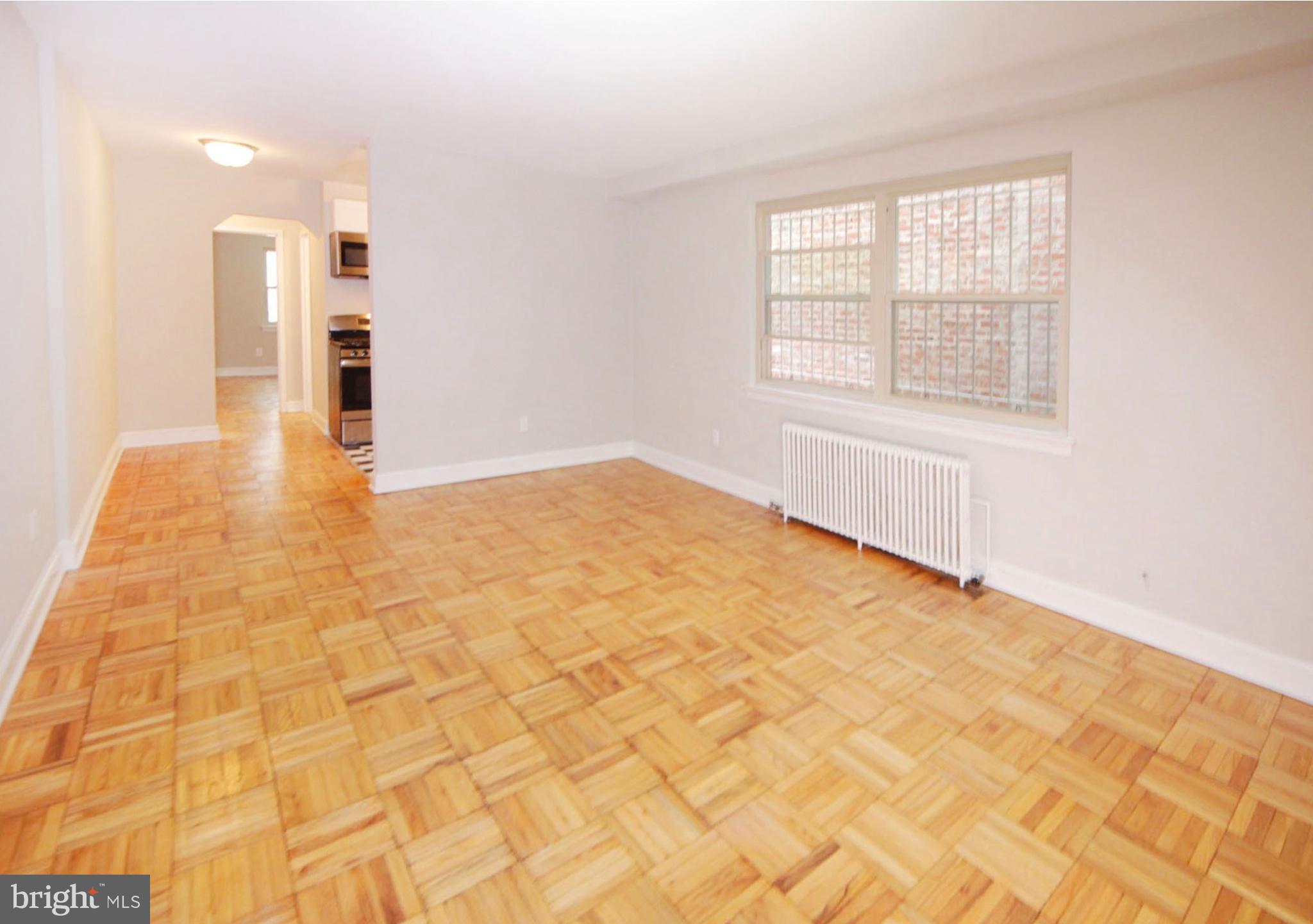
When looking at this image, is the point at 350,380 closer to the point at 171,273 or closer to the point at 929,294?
the point at 171,273

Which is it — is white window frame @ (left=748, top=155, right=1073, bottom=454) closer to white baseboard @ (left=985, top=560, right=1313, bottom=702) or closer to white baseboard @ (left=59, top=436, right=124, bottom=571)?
white baseboard @ (left=985, top=560, right=1313, bottom=702)

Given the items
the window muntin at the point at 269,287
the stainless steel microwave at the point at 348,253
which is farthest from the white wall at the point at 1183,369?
the window muntin at the point at 269,287

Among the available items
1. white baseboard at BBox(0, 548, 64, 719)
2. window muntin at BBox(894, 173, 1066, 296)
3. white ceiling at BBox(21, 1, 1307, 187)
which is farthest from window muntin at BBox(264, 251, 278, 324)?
window muntin at BBox(894, 173, 1066, 296)

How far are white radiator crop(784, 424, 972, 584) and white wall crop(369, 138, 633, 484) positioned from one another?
2.14 m

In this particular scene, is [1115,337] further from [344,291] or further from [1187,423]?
[344,291]

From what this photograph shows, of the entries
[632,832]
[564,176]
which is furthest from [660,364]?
[632,832]

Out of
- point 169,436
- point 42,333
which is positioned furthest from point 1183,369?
point 169,436

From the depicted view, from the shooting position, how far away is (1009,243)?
338 centimetres

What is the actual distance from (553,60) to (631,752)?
275cm

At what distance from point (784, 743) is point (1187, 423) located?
6.56ft

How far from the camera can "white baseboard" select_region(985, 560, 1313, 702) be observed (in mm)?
2561

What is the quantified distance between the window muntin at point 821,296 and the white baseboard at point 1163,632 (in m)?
1.36

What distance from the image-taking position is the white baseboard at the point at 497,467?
515cm

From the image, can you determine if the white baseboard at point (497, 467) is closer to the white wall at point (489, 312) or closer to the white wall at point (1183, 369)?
the white wall at point (489, 312)
